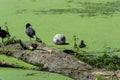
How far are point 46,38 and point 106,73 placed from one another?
6.15 ft

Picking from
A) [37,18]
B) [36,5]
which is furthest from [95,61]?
[36,5]

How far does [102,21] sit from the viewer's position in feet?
20.8

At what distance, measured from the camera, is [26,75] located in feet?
12.4

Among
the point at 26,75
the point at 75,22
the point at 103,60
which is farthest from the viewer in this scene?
the point at 75,22

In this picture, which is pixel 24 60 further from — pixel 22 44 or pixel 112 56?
pixel 112 56

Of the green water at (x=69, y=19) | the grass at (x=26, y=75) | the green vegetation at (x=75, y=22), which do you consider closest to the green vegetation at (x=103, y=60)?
the green vegetation at (x=75, y=22)

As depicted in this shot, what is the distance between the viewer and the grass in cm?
369

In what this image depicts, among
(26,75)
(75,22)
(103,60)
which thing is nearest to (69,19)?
(75,22)

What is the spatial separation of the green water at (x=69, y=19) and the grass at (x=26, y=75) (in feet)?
3.66

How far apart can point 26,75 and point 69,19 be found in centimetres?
284

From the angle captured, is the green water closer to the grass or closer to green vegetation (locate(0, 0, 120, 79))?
green vegetation (locate(0, 0, 120, 79))

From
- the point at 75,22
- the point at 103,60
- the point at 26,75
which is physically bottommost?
the point at 26,75

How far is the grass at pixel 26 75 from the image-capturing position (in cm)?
369

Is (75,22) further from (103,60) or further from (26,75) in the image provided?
(26,75)
